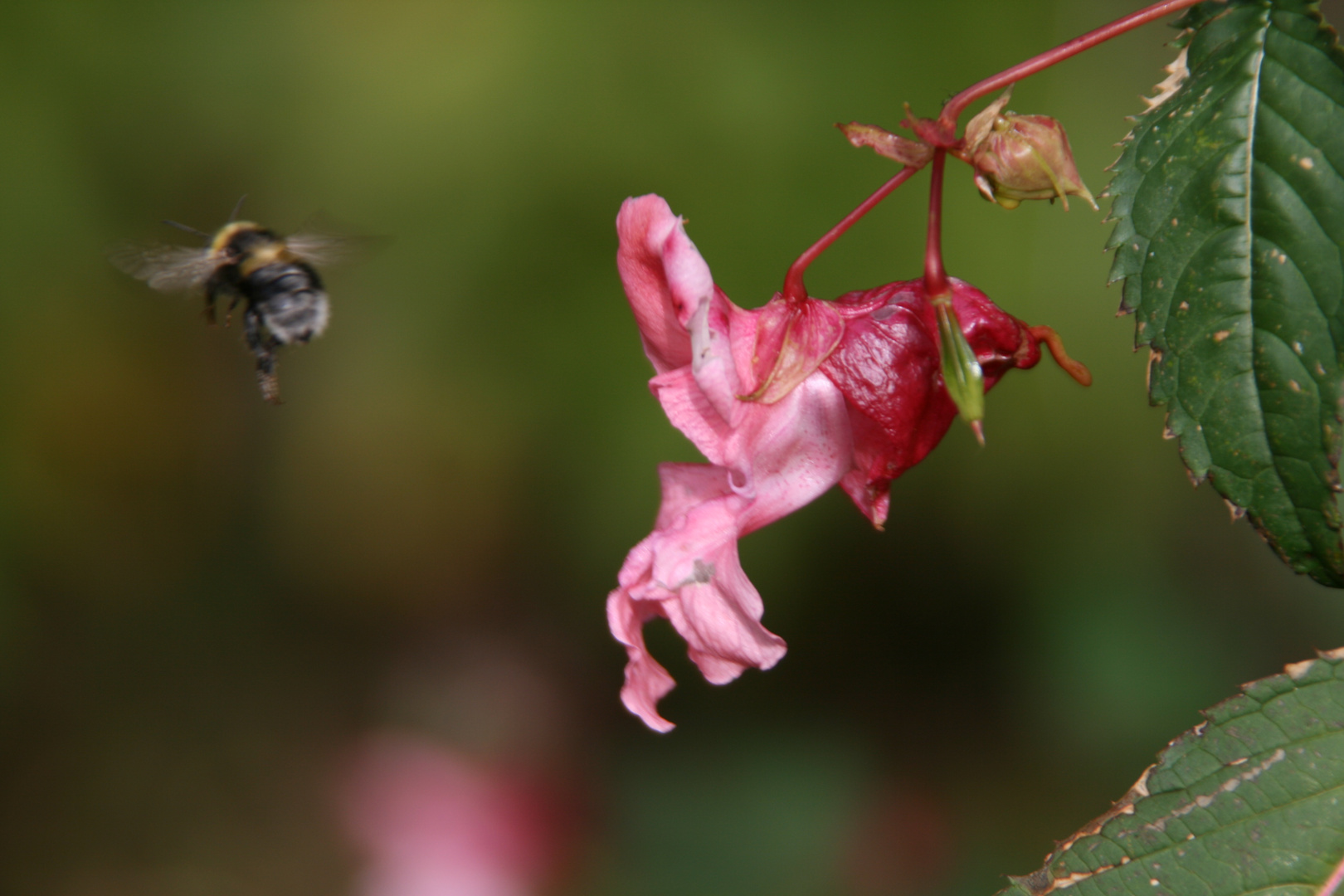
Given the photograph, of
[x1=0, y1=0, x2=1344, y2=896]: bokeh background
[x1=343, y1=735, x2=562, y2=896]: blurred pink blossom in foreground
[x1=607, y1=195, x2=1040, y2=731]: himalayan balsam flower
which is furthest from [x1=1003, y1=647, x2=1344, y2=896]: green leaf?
[x1=343, y1=735, x2=562, y2=896]: blurred pink blossom in foreground

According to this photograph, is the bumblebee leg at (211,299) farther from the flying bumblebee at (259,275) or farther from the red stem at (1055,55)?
the red stem at (1055,55)

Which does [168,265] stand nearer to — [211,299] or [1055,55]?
[211,299]

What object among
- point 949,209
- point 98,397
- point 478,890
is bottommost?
point 478,890

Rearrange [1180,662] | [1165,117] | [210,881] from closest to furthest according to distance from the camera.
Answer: [1165,117], [1180,662], [210,881]

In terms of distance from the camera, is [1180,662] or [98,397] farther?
[98,397]

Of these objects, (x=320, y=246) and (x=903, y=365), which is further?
(x=320, y=246)


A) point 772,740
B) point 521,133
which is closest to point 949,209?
point 521,133

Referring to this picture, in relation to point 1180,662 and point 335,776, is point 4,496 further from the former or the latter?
point 1180,662

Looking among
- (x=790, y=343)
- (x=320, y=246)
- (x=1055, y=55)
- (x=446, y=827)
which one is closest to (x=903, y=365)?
(x=790, y=343)
